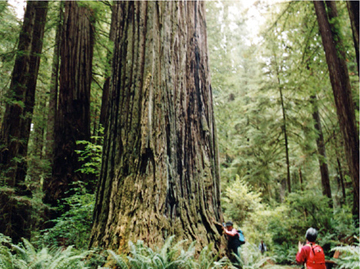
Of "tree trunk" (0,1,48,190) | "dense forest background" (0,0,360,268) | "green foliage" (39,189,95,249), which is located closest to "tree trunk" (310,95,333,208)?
"dense forest background" (0,0,360,268)

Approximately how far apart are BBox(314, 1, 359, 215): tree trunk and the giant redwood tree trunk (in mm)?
5684

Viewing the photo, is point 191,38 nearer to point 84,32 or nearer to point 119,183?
point 119,183

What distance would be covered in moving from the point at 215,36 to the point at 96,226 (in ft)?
45.7

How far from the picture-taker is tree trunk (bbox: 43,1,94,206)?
643 centimetres

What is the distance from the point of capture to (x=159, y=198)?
2.77 meters

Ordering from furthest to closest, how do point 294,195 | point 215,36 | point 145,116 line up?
1. point 215,36
2. point 294,195
3. point 145,116

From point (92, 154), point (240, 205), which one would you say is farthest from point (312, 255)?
point (240, 205)

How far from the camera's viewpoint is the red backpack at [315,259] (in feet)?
14.0

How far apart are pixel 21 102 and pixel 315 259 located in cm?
696

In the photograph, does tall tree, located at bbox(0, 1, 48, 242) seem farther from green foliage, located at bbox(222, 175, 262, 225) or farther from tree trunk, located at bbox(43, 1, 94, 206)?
green foliage, located at bbox(222, 175, 262, 225)

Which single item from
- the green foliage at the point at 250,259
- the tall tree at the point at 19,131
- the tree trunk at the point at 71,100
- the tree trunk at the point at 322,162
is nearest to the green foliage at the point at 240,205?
the tree trunk at the point at 322,162

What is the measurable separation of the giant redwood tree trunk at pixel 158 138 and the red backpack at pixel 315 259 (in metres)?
2.39

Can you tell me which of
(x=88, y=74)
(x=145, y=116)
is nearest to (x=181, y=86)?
(x=145, y=116)

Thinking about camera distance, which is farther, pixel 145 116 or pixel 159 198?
pixel 145 116
